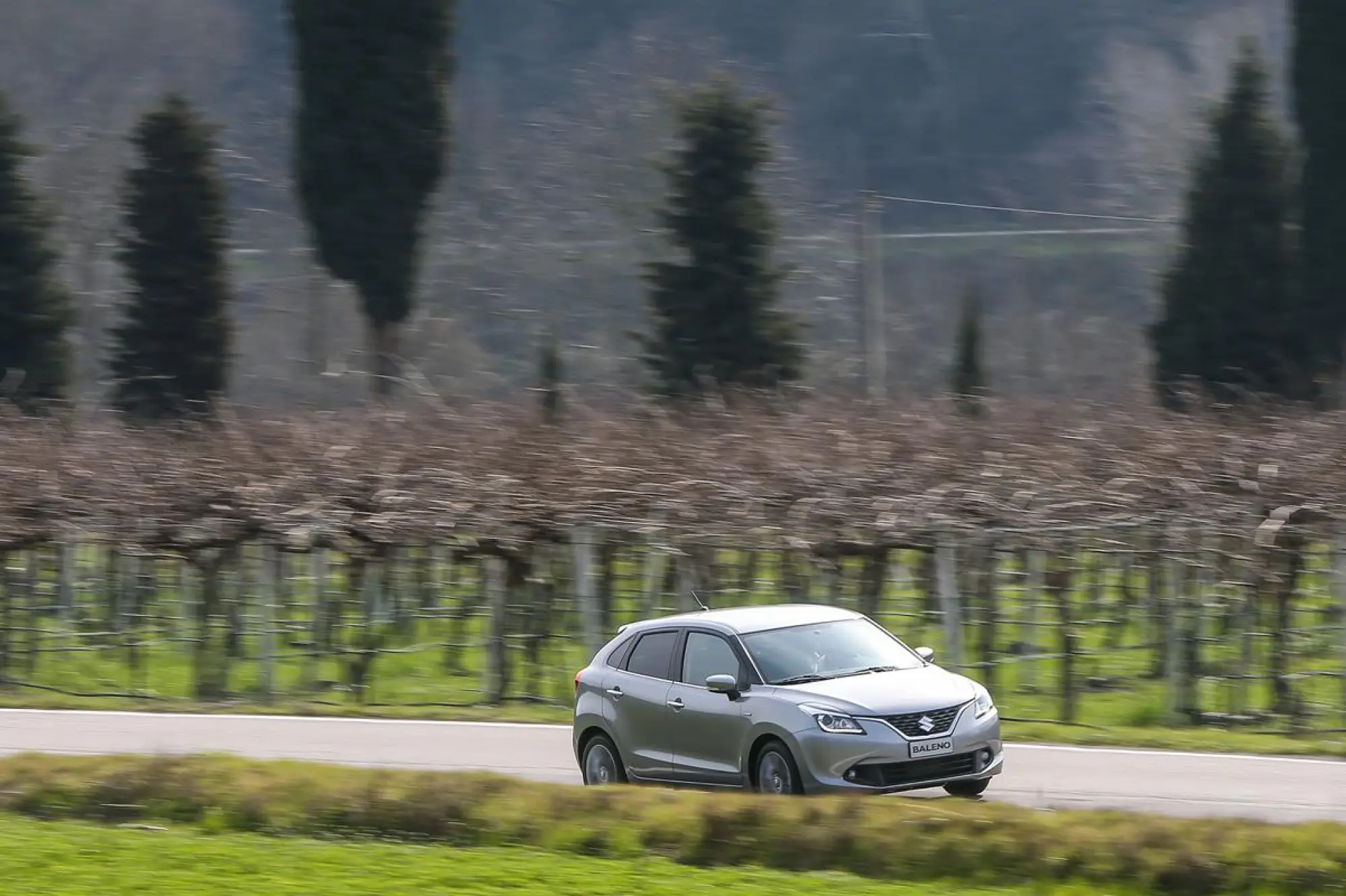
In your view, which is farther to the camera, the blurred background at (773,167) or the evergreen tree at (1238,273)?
the blurred background at (773,167)

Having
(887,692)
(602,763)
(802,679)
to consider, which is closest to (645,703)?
(602,763)

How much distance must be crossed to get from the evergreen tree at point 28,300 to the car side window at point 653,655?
98.4 ft

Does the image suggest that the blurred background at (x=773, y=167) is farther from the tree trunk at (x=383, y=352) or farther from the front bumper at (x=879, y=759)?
the front bumper at (x=879, y=759)

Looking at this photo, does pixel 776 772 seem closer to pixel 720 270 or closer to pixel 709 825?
pixel 709 825

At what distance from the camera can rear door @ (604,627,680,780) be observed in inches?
587

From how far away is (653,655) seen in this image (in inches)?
604

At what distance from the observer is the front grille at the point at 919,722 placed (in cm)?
1343

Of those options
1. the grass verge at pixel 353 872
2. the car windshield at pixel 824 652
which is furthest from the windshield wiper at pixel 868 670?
the grass verge at pixel 353 872

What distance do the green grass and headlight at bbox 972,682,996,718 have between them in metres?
5.72

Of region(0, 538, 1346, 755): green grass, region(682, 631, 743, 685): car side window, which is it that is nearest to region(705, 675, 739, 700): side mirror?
region(682, 631, 743, 685): car side window

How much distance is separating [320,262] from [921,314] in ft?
146

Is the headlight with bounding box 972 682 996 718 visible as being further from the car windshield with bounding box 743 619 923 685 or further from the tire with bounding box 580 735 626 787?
the tire with bounding box 580 735 626 787

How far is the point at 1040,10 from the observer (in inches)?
4245

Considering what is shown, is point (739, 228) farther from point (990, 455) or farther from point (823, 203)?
point (823, 203)
